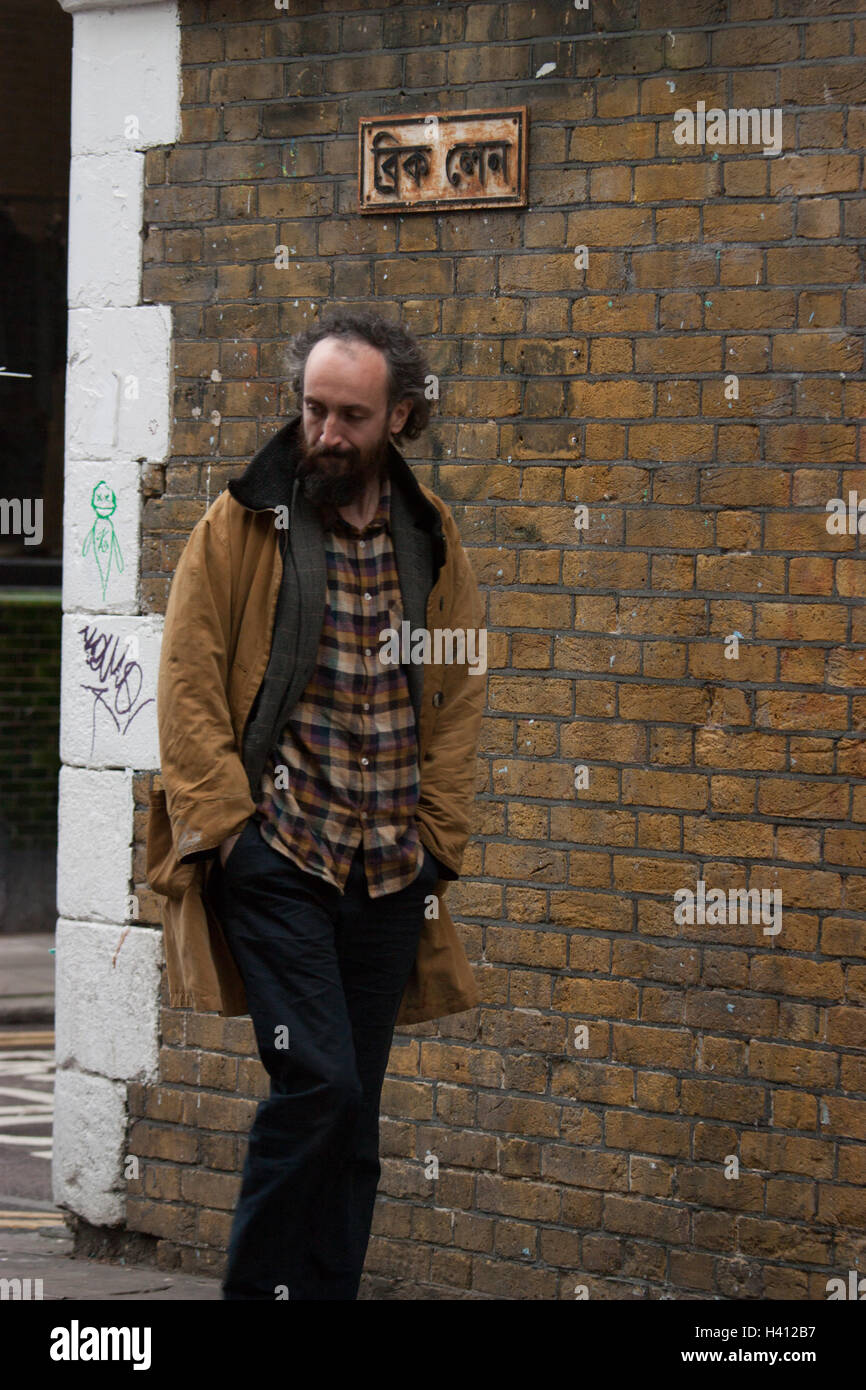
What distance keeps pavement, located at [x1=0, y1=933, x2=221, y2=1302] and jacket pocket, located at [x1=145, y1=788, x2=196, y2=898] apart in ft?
5.82

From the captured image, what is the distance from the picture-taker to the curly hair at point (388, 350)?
412 cm

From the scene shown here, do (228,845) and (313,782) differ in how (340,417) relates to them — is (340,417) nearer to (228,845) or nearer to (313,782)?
(313,782)

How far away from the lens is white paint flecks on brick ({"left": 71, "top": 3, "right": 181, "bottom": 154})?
5820mm

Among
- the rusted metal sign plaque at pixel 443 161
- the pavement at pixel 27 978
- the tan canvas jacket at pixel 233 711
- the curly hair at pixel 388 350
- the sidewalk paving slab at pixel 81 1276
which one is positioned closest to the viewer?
the tan canvas jacket at pixel 233 711

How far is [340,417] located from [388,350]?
211 millimetres

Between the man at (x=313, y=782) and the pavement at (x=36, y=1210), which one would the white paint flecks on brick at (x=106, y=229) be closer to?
the man at (x=313, y=782)

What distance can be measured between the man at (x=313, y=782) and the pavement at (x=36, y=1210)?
5.23ft

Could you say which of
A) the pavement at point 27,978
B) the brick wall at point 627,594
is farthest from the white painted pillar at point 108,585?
the pavement at point 27,978

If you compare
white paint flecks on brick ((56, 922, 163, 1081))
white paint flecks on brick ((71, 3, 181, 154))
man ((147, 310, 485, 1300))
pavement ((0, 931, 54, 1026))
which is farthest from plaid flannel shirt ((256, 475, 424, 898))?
pavement ((0, 931, 54, 1026))

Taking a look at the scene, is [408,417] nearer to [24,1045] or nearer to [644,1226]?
[644,1226]

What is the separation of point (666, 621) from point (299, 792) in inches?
56.8

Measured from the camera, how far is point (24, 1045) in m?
10.2

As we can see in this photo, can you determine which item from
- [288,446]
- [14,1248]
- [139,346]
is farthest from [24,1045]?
[288,446]

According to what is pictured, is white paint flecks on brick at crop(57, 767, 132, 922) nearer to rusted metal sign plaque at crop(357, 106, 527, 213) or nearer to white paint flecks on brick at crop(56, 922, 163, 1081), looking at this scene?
white paint flecks on brick at crop(56, 922, 163, 1081)
